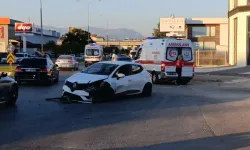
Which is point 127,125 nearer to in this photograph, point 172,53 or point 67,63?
point 172,53

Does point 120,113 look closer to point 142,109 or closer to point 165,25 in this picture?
point 142,109

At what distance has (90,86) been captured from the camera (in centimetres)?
1582

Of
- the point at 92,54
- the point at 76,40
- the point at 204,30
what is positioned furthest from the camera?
the point at 76,40

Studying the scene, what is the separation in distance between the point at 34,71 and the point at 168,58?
737cm

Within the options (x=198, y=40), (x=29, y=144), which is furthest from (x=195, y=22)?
(x=29, y=144)

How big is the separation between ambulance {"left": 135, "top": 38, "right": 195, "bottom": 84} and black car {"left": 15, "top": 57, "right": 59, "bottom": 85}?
19.4 ft

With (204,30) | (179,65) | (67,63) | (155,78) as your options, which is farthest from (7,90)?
(204,30)

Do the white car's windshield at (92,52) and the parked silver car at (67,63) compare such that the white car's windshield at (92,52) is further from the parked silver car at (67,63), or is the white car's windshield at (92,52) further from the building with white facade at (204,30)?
the building with white facade at (204,30)

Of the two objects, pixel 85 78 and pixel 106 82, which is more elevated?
pixel 85 78

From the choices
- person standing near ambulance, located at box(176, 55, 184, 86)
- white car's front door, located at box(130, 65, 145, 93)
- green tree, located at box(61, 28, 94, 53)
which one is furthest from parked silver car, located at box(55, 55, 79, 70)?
green tree, located at box(61, 28, 94, 53)

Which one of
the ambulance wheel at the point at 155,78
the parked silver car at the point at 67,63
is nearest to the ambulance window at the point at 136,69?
the ambulance wheel at the point at 155,78

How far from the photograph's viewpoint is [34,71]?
2341cm

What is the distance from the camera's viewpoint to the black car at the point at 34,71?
23.4 meters

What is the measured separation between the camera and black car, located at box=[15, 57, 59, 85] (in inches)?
921
